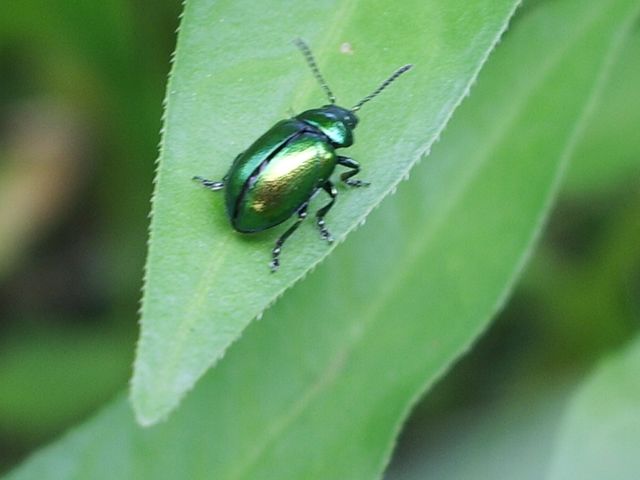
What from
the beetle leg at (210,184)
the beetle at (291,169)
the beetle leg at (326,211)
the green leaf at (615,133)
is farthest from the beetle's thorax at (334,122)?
the green leaf at (615,133)

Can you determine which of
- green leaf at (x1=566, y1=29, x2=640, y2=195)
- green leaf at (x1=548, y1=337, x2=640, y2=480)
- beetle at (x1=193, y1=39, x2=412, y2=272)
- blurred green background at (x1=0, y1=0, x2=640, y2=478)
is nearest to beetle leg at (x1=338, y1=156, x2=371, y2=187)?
beetle at (x1=193, y1=39, x2=412, y2=272)

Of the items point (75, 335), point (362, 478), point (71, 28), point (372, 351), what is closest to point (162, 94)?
point (71, 28)

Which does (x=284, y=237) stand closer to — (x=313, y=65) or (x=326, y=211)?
(x=326, y=211)

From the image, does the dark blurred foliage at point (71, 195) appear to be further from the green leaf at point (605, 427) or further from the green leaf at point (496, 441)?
the green leaf at point (605, 427)

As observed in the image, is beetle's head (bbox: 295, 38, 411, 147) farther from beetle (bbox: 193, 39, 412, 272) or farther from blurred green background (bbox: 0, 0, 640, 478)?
blurred green background (bbox: 0, 0, 640, 478)

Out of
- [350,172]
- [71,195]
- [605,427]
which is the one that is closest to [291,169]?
[350,172]

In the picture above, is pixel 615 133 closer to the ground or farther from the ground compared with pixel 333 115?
closer to the ground

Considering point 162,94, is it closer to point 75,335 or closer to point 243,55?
point 75,335
